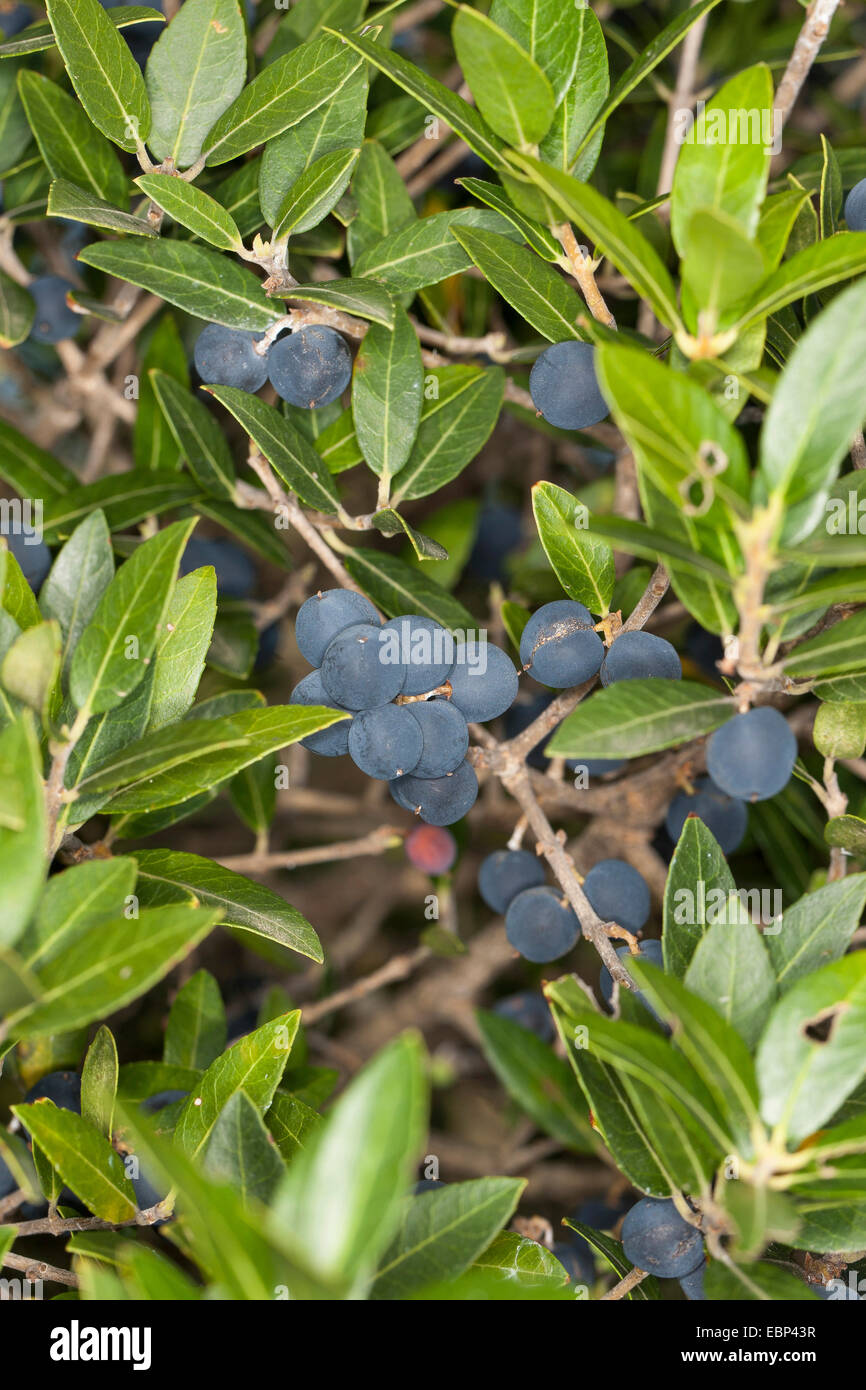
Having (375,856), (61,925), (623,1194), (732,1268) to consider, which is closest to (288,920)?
(61,925)

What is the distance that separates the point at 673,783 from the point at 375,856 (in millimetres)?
850

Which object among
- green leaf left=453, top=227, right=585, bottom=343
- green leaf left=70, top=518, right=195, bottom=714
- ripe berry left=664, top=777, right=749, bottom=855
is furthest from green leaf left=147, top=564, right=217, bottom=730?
ripe berry left=664, top=777, right=749, bottom=855

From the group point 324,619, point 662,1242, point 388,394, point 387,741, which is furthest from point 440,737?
point 662,1242

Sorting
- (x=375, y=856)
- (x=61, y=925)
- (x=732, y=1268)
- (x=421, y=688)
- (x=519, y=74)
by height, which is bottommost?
(x=732, y=1268)

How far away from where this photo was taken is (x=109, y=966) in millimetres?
739

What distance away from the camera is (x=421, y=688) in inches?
40.5

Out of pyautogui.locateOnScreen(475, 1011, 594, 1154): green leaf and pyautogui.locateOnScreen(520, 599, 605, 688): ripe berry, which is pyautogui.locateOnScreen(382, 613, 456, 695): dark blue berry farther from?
pyautogui.locateOnScreen(475, 1011, 594, 1154): green leaf

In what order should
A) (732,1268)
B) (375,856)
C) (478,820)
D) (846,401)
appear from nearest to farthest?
(846,401), (732,1268), (478,820), (375,856)

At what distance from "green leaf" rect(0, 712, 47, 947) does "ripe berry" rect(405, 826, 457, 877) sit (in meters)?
0.79

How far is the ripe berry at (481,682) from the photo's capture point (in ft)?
3.42

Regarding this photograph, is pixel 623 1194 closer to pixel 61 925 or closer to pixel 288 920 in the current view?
pixel 288 920

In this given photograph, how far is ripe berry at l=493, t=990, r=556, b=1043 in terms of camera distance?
5.07 feet

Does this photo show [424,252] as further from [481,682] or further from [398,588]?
[481,682]

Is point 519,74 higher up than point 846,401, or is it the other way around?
point 519,74
